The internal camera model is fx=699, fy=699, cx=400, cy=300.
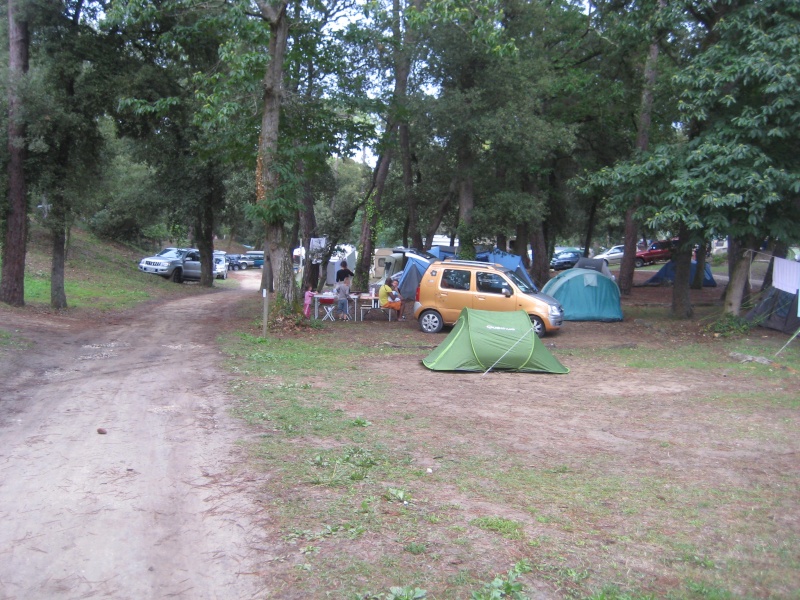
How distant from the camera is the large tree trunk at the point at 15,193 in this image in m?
15.6

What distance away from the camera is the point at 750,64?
524 inches

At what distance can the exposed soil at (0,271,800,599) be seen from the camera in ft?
14.4

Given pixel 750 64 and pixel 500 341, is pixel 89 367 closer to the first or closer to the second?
pixel 500 341

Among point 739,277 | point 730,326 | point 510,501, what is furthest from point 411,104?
point 510,501

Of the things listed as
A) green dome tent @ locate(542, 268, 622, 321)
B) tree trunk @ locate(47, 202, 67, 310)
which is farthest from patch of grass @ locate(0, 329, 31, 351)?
green dome tent @ locate(542, 268, 622, 321)

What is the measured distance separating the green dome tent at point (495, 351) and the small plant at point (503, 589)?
7474 millimetres

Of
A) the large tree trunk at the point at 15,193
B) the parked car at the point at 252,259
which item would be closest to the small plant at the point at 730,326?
the large tree trunk at the point at 15,193

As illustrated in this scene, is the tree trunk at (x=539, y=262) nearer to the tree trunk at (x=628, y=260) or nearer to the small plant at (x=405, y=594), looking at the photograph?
the tree trunk at (x=628, y=260)

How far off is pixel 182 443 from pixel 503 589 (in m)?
3.81

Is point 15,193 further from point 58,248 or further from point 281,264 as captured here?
point 281,264

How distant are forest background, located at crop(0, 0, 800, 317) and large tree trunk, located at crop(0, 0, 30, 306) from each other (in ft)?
0.14

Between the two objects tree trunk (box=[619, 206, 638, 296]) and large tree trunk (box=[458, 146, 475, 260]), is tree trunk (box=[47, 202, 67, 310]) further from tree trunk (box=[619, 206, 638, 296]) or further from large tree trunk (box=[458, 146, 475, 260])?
tree trunk (box=[619, 206, 638, 296])

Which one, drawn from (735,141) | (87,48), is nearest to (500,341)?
(735,141)

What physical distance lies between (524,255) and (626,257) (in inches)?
204
